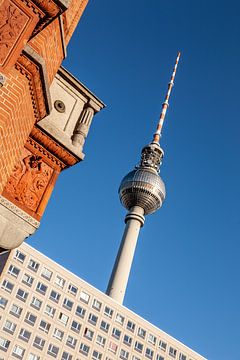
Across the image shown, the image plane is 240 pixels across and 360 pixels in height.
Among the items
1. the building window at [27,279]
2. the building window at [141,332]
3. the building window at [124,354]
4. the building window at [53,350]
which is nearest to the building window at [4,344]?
the building window at [53,350]

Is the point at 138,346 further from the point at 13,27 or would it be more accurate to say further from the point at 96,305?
the point at 13,27

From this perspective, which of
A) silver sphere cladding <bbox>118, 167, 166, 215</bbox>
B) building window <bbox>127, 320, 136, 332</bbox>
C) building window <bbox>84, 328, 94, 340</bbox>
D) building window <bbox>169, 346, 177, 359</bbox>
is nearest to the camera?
building window <bbox>84, 328, 94, 340</bbox>

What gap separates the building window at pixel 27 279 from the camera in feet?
183

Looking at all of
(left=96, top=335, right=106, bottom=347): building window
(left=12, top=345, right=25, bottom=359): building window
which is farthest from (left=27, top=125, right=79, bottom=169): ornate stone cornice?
(left=96, top=335, right=106, bottom=347): building window

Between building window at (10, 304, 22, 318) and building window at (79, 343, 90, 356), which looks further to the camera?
building window at (79, 343, 90, 356)

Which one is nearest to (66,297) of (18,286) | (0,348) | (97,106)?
(18,286)

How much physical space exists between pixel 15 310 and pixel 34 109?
51.3 meters

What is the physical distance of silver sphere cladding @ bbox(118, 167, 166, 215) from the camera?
8469 centimetres

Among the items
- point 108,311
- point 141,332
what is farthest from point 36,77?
point 141,332

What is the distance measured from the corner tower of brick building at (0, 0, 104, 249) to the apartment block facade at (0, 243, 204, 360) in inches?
1914

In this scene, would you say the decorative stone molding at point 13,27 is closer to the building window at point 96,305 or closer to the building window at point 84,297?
Answer: the building window at point 84,297

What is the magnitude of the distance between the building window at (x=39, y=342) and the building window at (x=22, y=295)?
4946mm

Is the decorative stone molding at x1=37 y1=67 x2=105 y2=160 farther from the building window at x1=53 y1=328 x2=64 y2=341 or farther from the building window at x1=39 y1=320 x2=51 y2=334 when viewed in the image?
the building window at x1=53 y1=328 x2=64 y2=341

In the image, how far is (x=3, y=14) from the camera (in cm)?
528
